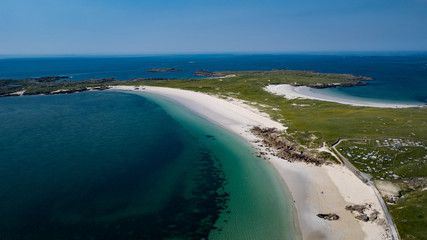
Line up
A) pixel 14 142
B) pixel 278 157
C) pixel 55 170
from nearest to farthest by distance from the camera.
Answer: pixel 55 170 → pixel 278 157 → pixel 14 142

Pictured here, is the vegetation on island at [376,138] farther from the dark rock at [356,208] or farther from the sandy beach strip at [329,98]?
the sandy beach strip at [329,98]

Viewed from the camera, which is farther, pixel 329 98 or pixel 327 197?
pixel 329 98

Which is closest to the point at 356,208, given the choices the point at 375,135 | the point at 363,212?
the point at 363,212

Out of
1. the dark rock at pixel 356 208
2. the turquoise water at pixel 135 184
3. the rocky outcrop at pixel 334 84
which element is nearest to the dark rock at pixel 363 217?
the dark rock at pixel 356 208

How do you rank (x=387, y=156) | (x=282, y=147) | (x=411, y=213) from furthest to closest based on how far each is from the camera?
(x=282, y=147)
(x=387, y=156)
(x=411, y=213)

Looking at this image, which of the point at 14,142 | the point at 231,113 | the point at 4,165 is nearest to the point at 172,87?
the point at 231,113

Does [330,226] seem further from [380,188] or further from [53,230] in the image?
[53,230]

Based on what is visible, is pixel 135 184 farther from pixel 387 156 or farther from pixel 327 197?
pixel 387 156
